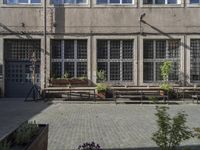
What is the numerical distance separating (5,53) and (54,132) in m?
16.1

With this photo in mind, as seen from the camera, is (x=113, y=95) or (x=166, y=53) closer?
(x=113, y=95)

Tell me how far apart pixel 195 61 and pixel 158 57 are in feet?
7.25

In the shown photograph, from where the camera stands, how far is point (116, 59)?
2838 cm

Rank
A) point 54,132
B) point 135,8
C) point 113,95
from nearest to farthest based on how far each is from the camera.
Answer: point 54,132 → point 113,95 → point 135,8

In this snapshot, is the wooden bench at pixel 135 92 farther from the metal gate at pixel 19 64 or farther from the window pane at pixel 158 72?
the metal gate at pixel 19 64

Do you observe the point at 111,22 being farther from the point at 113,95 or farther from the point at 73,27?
the point at 113,95

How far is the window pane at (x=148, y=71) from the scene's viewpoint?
28.3 metres

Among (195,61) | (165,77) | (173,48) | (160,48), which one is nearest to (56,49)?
(160,48)

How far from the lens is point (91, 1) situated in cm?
2817

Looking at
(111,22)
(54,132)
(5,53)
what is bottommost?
(54,132)

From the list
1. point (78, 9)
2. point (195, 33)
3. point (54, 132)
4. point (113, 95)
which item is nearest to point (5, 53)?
point (78, 9)

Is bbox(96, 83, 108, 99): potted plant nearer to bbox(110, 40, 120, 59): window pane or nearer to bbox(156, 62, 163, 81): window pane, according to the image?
bbox(110, 40, 120, 59): window pane

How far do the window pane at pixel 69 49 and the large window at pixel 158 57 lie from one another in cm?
436

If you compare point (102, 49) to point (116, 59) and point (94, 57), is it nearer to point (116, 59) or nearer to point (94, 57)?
point (94, 57)
